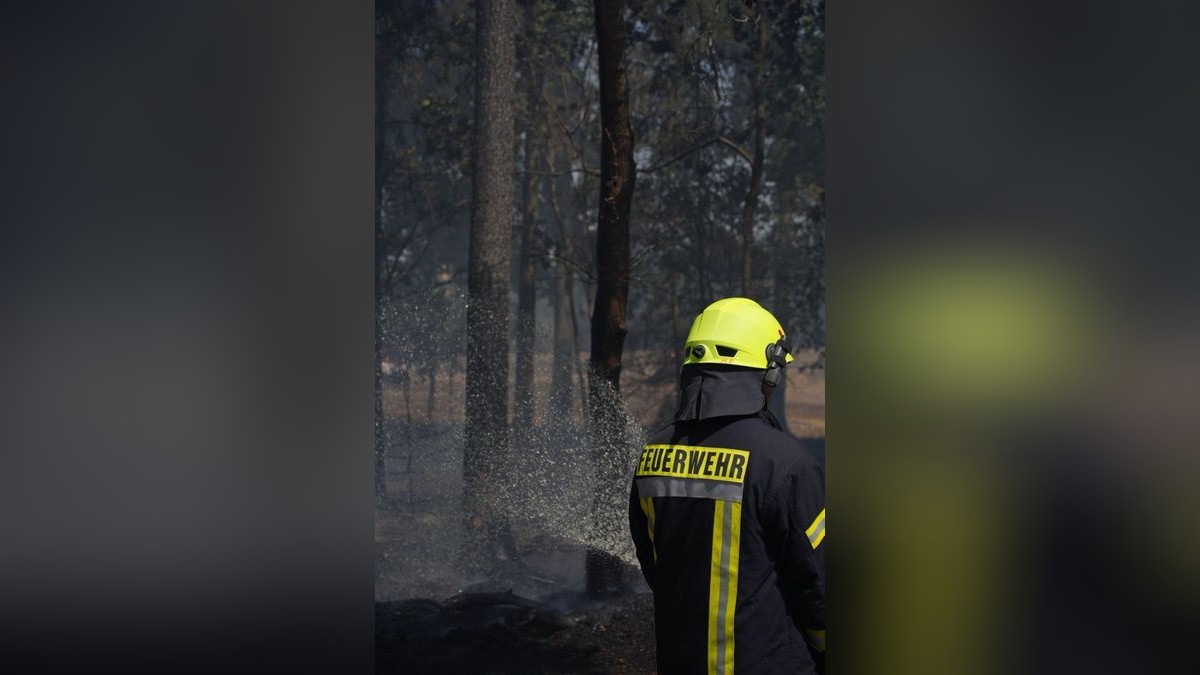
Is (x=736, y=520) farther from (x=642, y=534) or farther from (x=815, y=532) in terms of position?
(x=642, y=534)

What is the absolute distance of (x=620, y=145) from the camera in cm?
692

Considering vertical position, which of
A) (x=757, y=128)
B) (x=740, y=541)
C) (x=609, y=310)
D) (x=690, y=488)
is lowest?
(x=740, y=541)

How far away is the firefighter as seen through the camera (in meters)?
2.50

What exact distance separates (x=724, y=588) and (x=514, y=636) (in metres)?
3.90

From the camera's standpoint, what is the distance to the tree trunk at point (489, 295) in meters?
6.58

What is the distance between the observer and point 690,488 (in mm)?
2600

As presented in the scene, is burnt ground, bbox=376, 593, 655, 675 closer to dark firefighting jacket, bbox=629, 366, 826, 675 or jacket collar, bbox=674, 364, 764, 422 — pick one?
dark firefighting jacket, bbox=629, 366, 826, 675
